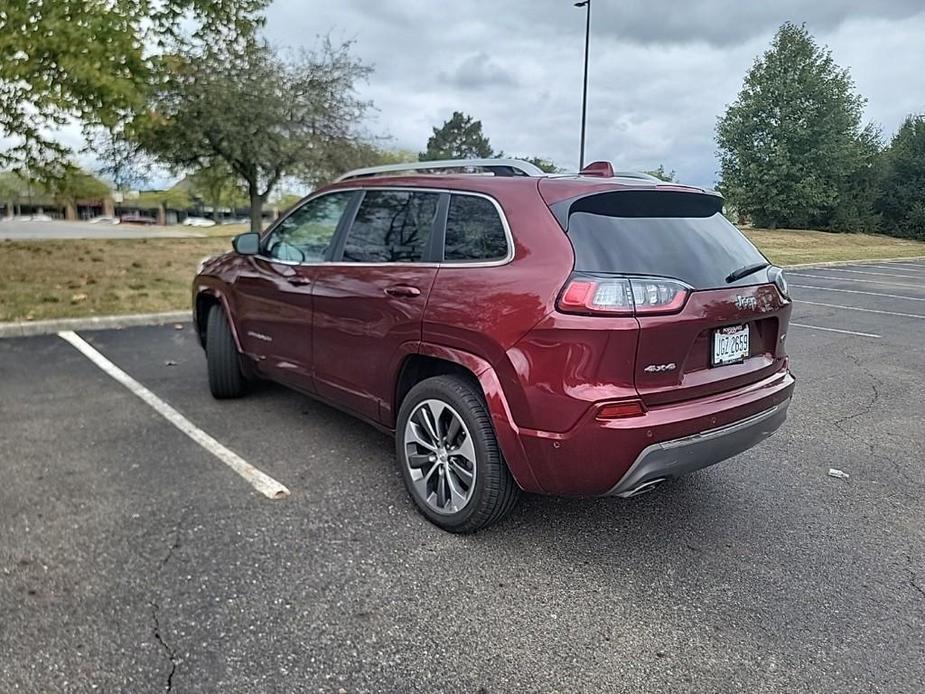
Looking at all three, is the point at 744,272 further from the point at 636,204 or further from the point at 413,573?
the point at 413,573

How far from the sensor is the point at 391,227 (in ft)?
12.1

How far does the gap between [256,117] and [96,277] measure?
30.2 feet

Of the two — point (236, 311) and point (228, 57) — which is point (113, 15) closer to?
point (236, 311)

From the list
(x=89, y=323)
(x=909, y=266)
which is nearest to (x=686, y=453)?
(x=89, y=323)

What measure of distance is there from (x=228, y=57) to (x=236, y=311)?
16.3 meters

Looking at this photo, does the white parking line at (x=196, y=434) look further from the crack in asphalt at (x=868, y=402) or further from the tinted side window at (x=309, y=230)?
the crack in asphalt at (x=868, y=402)

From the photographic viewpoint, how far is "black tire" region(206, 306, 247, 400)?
5059 mm

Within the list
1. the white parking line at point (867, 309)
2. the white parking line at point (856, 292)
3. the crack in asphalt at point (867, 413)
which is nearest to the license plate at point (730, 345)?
the crack in asphalt at point (867, 413)

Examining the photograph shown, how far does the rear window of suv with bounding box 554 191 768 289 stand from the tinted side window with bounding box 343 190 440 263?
0.88m

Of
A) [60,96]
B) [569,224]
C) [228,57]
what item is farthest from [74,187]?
[569,224]

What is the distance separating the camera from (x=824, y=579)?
2.90 m

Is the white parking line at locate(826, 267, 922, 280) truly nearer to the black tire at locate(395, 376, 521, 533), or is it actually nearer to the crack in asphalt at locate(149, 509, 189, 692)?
the black tire at locate(395, 376, 521, 533)

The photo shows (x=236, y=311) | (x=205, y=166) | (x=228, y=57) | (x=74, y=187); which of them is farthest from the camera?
(x=205, y=166)

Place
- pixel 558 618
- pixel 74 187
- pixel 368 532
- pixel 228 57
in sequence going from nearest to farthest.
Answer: pixel 558 618 → pixel 368 532 → pixel 74 187 → pixel 228 57
